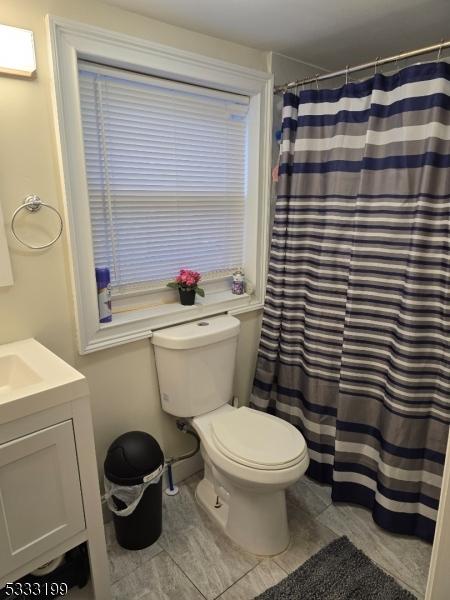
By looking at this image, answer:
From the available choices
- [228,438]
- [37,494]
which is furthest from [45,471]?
[228,438]

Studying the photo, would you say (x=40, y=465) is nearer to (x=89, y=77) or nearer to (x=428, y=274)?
(x=89, y=77)

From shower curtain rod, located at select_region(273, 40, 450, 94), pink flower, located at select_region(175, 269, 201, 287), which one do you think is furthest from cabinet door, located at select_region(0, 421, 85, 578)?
shower curtain rod, located at select_region(273, 40, 450, 94)

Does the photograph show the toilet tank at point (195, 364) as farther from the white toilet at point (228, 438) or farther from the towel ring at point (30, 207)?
the towel ring at point (30, 207)

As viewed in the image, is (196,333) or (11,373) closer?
(11,373)

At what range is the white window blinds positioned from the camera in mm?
1609

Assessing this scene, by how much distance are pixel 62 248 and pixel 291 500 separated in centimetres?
162

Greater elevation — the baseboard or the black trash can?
the black trash can

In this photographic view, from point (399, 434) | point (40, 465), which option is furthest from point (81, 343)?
point (399, 434)

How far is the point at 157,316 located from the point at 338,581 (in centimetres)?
132

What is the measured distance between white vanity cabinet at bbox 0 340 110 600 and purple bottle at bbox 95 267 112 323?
389mm

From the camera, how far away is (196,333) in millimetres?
1761

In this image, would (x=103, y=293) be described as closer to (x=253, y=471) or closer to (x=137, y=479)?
(x=137, y=479)

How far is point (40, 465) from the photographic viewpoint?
1.11 meters

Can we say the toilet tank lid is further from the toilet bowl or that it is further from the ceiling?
the ceiling
